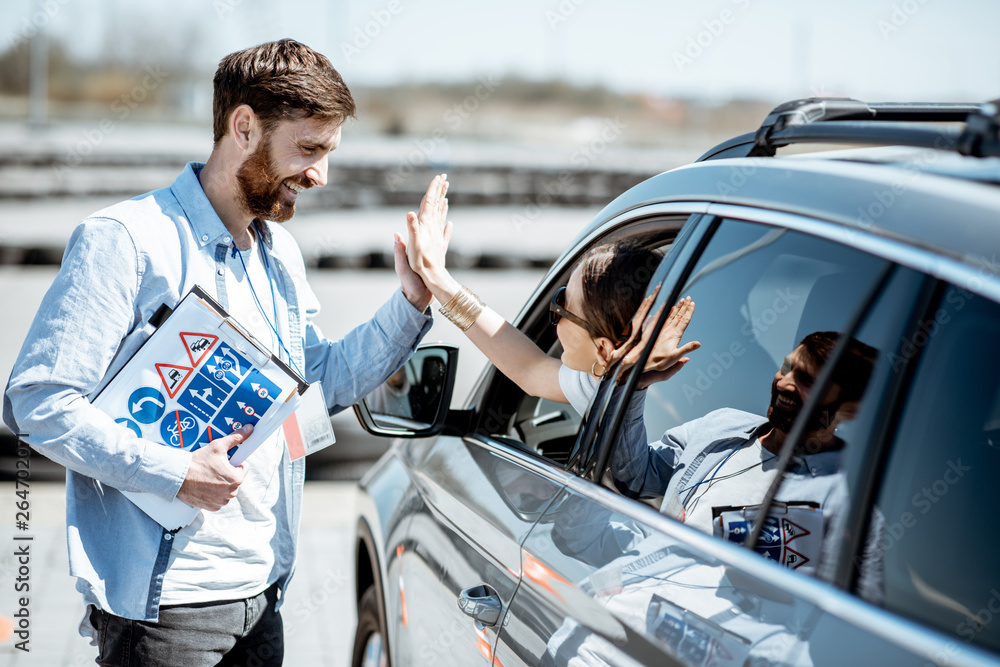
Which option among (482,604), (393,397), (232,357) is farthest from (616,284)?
(393,397)

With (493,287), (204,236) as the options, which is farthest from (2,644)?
(493,287)

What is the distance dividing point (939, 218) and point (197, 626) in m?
1.86

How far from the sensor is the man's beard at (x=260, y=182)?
221cm

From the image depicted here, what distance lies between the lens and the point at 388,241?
69.3 feet

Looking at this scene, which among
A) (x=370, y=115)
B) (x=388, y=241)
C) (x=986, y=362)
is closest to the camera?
(x=986, y=362)

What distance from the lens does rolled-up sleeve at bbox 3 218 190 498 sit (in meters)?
1.90

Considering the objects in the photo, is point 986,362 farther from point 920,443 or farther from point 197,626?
point 197,626

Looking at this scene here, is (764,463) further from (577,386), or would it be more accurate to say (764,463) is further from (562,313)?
(562,313)

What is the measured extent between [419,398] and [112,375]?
959 millimetres

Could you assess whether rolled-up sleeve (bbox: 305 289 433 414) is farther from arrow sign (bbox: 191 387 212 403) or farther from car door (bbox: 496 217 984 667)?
car door (bbox: 496 217 984 667)

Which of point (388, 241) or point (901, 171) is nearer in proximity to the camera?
point (901, 171)

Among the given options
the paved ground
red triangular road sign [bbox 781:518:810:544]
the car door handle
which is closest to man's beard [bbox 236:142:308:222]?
the car door handle

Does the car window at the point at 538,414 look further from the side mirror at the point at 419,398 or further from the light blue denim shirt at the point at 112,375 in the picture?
the light blue denim shirt at the point at 112,375

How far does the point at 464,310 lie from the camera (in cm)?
241
